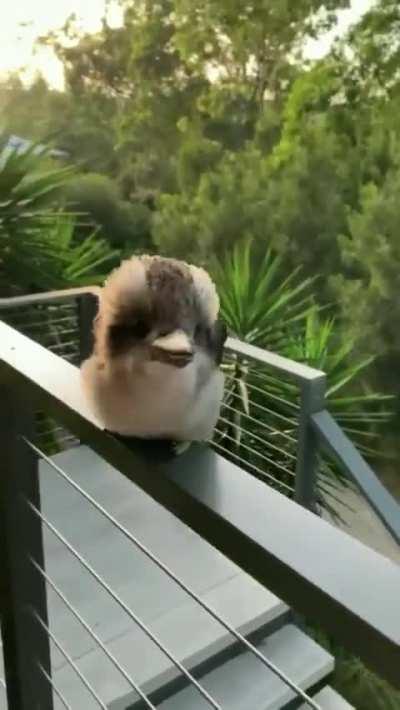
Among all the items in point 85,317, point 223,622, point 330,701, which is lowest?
point 330,701

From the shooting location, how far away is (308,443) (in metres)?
1.77

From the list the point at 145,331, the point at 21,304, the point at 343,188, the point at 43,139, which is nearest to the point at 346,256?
the point at 343,188

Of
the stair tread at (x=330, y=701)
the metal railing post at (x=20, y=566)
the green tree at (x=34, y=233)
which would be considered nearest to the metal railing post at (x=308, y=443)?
the stair tread at (x=330, y=701)

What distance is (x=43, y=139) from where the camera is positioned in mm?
→ 3133

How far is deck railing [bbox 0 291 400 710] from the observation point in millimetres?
378

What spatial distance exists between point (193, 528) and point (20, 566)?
1.15ft

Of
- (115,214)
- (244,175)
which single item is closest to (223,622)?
(244,175)

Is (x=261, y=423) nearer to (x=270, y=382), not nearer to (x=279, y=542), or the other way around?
(x=270, y=382)

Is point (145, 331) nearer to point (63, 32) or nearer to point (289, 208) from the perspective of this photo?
point (289, 208)

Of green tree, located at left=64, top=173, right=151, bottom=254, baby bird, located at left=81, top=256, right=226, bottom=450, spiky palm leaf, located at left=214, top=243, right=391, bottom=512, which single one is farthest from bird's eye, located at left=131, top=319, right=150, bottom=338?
green tree, located at left=64, top=173, right=151, bottom=254

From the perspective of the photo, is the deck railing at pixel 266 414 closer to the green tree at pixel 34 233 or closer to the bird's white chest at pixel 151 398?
the green tree at pixel 34 233

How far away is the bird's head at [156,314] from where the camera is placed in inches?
25.3

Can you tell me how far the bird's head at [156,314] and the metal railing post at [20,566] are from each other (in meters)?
0.11

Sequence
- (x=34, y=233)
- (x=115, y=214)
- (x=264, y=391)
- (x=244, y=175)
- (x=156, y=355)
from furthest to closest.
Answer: (x=115, y=214)
(x=244, y=175)
(x=34, y=233)
(x=264, y=391)
(x=156, y=355)
